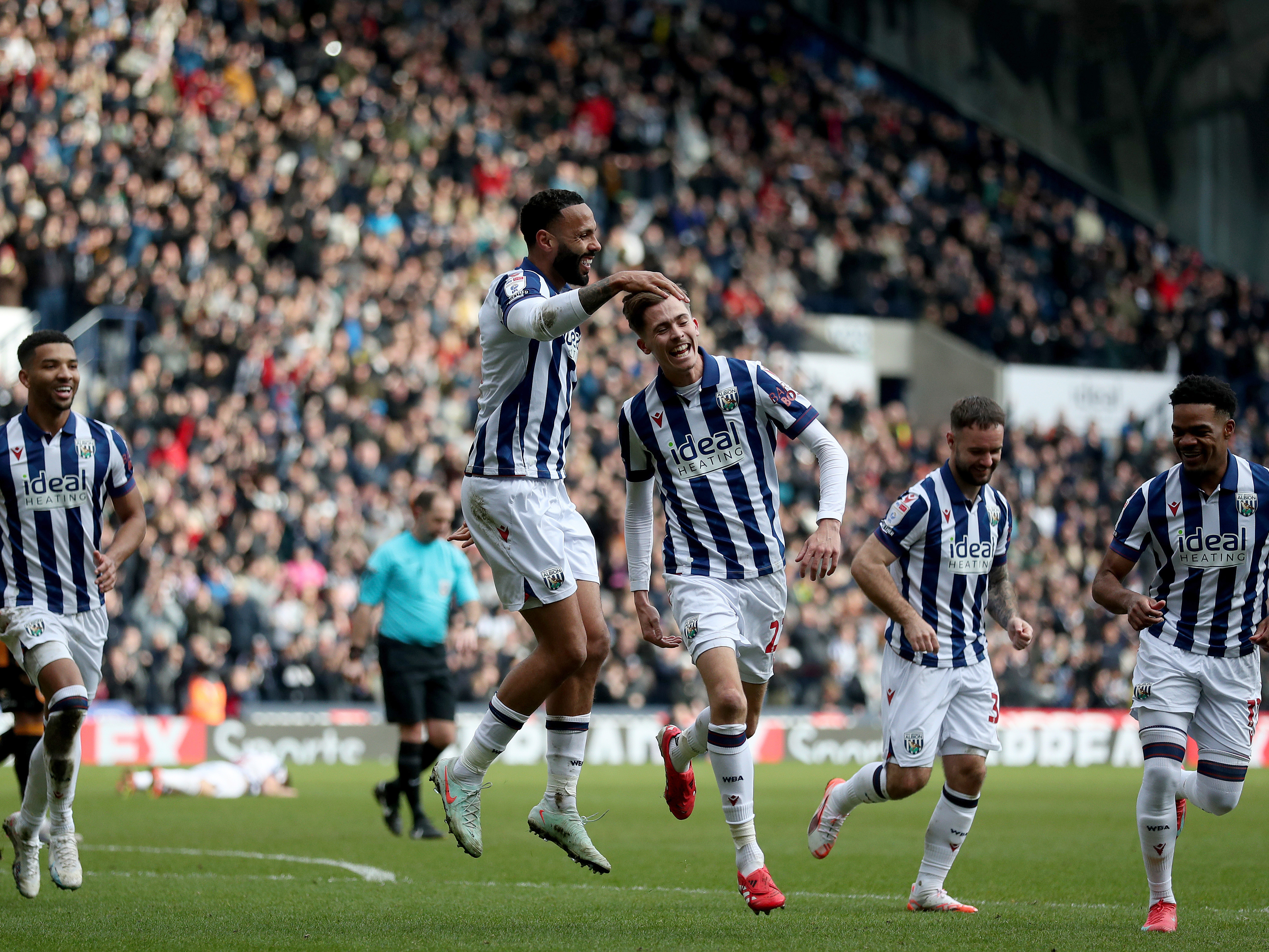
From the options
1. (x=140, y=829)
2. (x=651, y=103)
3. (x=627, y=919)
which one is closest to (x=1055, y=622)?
(x=651, y=103)

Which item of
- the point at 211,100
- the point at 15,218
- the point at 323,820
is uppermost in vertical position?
the point at 211,100

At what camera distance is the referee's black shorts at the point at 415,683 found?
1200 cm

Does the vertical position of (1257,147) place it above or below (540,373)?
above

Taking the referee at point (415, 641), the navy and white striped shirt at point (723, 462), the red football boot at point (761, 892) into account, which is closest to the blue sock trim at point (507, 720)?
the navy and white striped shirt at point (723, 462)

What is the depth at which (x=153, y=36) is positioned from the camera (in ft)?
78.3

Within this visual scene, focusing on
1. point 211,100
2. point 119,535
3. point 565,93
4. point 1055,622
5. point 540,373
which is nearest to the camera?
point 540,373

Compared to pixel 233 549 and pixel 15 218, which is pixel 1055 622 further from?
pixel 15 218

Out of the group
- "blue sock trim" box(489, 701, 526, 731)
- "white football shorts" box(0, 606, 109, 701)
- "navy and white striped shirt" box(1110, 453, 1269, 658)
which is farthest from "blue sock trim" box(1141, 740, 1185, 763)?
Answer: "white football shorts" box(0, 606, 109, 701)

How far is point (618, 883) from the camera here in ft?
30.0

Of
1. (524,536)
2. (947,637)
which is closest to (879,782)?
(947,637)

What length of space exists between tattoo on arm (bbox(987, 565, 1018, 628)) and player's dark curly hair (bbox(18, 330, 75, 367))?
15.3ft

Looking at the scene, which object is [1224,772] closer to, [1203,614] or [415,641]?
[1203,614]

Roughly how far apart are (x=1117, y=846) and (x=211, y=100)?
17493mm

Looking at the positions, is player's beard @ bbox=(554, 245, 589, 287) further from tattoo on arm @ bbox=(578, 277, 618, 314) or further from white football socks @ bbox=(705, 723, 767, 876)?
white football socks @ bbox=(705, 723, 767, 876)
